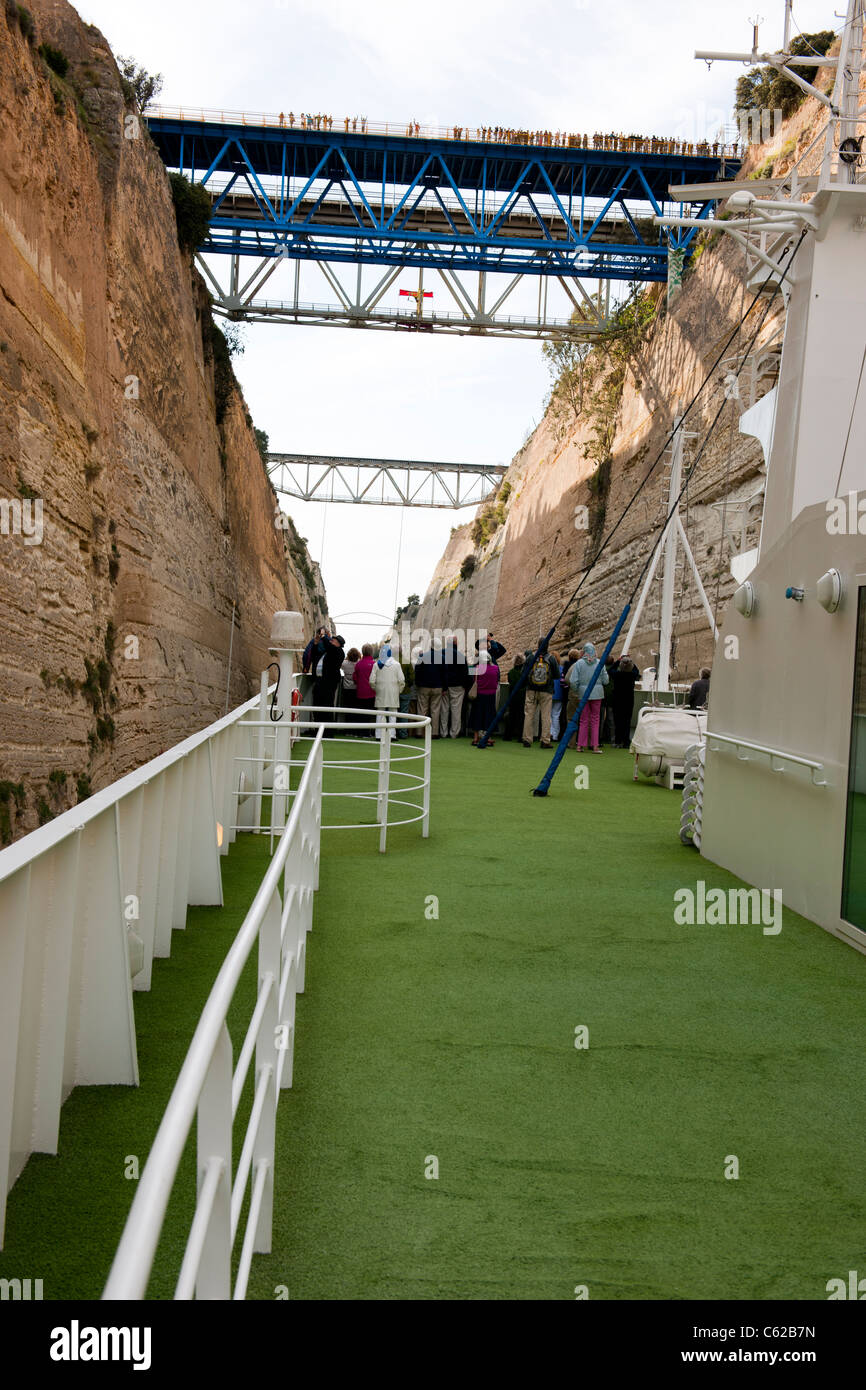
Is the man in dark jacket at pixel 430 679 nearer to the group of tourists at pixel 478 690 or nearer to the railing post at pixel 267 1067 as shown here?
the group of tourists at pixel 478 690

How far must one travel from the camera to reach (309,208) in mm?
29000

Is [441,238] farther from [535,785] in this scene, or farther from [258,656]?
[535,785]

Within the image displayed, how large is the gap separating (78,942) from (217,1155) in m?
2.32

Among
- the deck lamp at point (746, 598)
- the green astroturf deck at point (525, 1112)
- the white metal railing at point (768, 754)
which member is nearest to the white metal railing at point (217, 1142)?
the green astroturf deck at point (525, 1112)

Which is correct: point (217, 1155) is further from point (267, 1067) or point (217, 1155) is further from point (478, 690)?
point (478, 690)

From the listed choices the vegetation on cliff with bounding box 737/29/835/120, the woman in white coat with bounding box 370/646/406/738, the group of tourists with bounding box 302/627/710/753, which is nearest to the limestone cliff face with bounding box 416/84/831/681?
the vegetation on cliff with bounding box 737/29/835/120

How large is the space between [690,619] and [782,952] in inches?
705

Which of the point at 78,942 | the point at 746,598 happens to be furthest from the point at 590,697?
the point at 78,942

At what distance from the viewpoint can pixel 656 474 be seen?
26984mm

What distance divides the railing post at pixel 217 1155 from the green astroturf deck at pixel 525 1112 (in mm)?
1090

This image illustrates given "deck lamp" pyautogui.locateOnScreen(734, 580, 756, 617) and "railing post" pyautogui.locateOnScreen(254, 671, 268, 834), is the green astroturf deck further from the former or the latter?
"deck lamp" pyautogui.locateOnScreen(734, 580, 756, 617)

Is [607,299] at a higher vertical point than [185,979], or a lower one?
higher

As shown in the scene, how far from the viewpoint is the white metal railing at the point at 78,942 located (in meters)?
3.05
